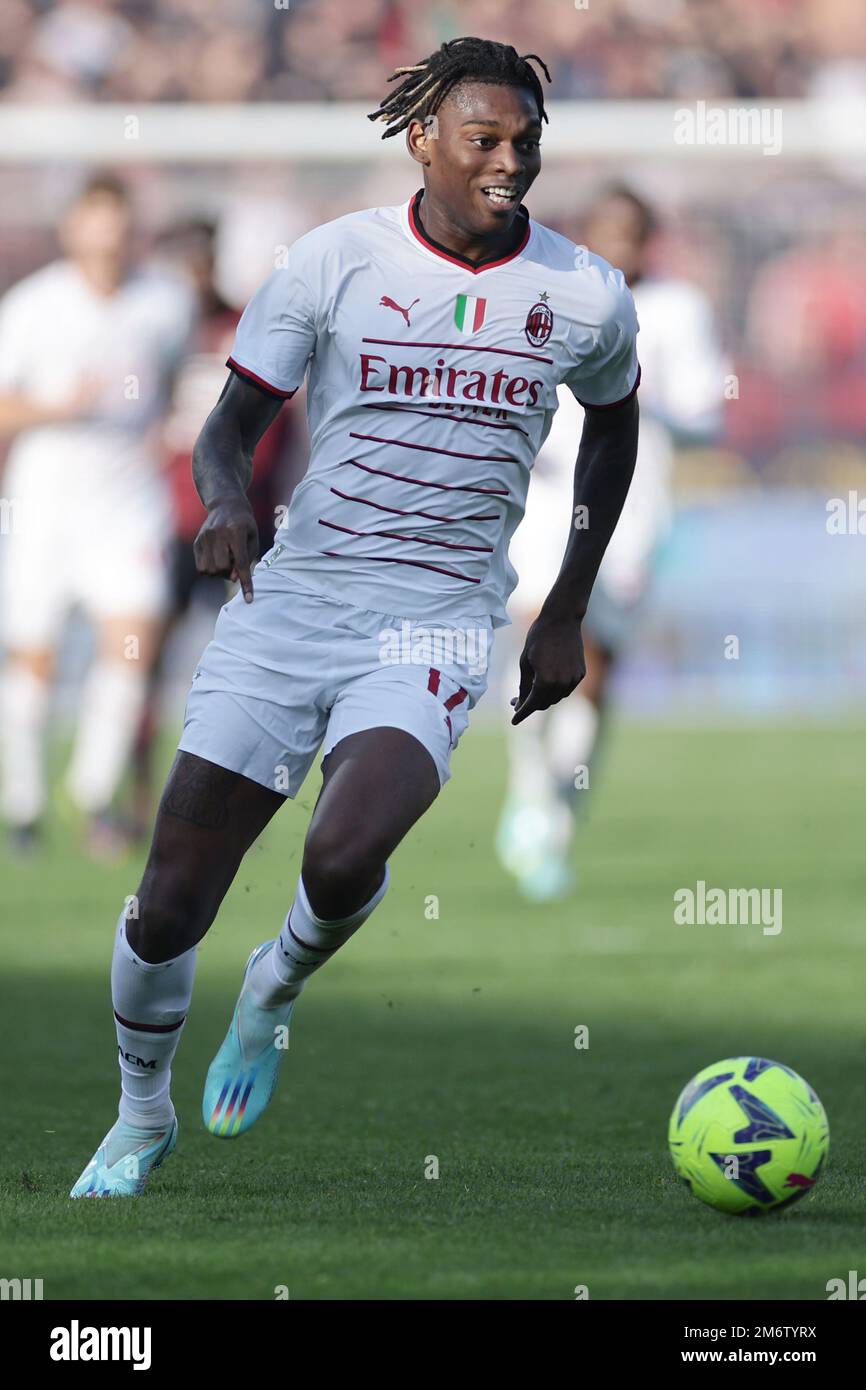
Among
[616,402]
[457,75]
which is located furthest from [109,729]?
[457,75]

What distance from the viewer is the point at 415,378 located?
458 cm

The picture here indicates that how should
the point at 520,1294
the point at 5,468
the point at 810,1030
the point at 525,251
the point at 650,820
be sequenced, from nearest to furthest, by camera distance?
the point at 520,1294, the point at 525,251, the point at 810,1030, the point at 650,820, the point at 5,468

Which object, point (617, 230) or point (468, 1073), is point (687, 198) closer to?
point (617, 230)

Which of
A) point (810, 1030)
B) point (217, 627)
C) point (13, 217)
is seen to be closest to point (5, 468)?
point (13, 217)

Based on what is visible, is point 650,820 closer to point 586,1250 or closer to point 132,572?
point 132,572

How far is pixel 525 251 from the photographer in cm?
472

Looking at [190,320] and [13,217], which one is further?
[13,217]

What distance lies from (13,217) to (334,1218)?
45.8ft

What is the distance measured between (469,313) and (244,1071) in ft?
5.32

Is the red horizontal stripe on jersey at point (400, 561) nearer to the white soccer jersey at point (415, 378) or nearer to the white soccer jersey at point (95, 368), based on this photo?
Answer: the white soccer jersey at point (415, 378)

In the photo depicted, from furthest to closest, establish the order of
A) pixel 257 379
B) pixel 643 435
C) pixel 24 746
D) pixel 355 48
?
pixel 355 48, pixel 24 746, pixel 643 435, pixel 257 379

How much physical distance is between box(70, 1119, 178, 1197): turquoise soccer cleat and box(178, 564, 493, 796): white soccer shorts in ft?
2.40
